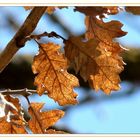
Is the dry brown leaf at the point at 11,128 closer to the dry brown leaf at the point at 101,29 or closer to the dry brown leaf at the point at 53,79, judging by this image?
the dry brown leaf at the point at 53,79

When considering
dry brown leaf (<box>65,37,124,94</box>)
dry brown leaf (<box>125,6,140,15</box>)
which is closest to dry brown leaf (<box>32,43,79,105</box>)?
dry brown leaf (<box>65,37,124,94</box>)

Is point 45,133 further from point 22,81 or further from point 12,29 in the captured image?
point 12,29

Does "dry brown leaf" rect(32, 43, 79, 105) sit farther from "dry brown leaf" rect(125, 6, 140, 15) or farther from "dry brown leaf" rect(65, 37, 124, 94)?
"dry brown leaf" rect(125, 6, 140, 15)

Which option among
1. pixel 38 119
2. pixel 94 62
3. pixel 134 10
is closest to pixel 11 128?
pixel 38 119

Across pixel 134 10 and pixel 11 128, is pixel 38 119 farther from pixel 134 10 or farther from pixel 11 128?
pixel 134 10

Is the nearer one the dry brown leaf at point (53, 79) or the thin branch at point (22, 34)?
the thin branch at point (22, 34)

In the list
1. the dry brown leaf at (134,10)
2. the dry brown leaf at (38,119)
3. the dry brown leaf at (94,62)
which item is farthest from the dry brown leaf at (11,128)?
the dry brown leaf at (134,10)

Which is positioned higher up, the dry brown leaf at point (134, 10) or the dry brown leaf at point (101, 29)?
the dry brown leaf at point (134, 10)
